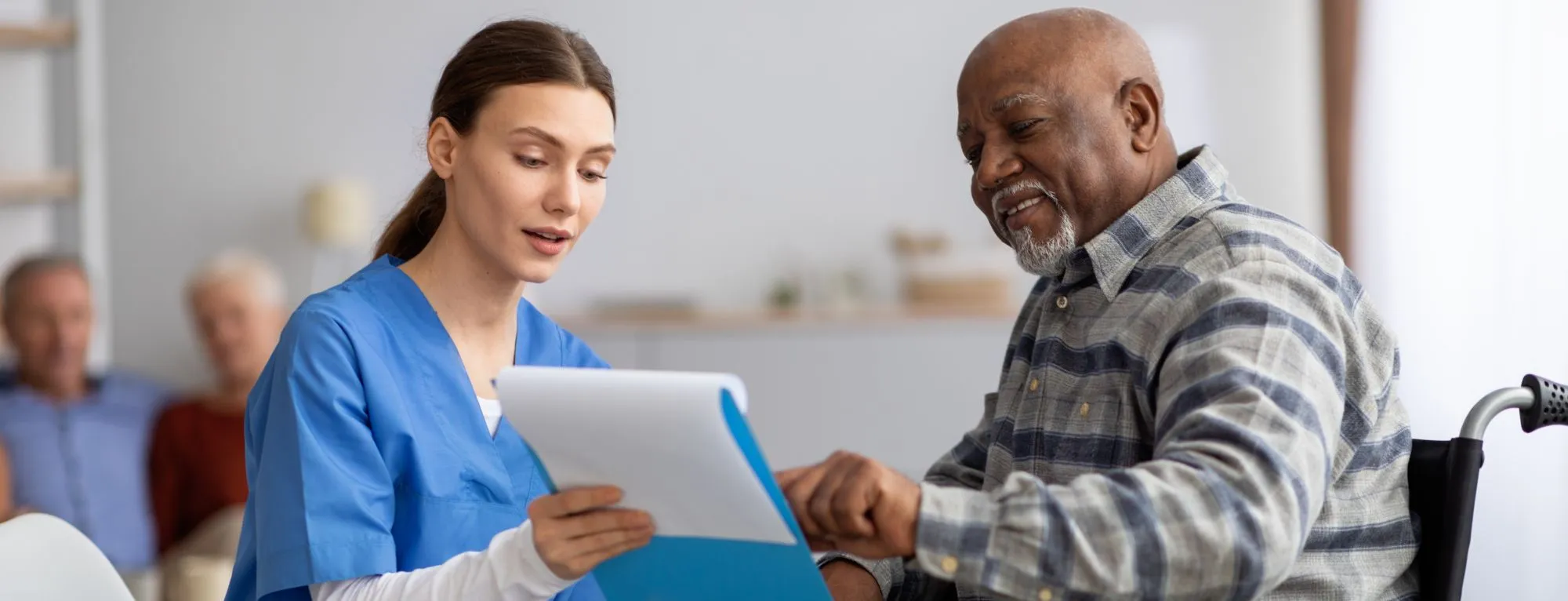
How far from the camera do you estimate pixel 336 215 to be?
458 cm

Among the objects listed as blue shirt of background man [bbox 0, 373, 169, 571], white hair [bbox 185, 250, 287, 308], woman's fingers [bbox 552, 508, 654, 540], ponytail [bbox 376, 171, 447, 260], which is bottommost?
blue shirt of background man [bbox 0, 373, 169, 571]

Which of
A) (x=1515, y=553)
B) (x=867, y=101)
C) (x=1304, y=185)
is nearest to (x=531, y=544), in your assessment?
(x=1515, y=553)

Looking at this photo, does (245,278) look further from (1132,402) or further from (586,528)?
(1132,402)

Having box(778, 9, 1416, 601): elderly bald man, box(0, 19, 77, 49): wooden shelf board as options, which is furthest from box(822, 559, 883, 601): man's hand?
box(0, 19, 77, 49): wooden shelf board

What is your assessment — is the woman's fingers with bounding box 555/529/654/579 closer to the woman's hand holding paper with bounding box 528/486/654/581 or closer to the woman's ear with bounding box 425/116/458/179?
the woman's hand holding paper with bounding box 528/486/654/581

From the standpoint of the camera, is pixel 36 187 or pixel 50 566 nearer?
pixel 50 566

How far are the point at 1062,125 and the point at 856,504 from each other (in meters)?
0.47

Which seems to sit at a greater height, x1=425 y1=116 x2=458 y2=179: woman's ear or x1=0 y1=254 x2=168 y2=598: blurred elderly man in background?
x1=425 y1=116 x2=458 y2=179: woman's ear

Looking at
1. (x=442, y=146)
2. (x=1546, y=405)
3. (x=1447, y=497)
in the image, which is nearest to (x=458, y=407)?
(x=442, y=146)

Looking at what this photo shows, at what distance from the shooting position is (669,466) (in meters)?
0.97

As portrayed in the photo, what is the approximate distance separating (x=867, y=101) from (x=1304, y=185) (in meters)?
1.46

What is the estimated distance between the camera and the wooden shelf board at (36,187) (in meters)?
3.59

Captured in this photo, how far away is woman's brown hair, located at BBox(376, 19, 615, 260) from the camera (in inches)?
54.9

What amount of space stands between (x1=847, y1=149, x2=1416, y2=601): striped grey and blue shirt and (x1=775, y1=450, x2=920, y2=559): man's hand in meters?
0.02
